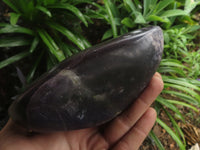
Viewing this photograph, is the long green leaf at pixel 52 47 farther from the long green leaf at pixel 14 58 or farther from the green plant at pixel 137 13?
the green plant at pixel 137 13

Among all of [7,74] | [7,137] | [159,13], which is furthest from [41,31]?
[159,13]

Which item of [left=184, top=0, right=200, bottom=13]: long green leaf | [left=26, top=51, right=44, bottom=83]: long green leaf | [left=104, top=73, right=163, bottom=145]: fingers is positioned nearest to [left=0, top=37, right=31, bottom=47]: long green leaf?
[left=26, top=51, right=44, bottom=83]: long green leaf

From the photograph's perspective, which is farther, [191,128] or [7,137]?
[191,128]

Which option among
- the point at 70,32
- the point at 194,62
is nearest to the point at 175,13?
the point at 194,62

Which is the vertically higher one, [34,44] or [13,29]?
[13,29]

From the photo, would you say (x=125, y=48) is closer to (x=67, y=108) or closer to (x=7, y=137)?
(x=67, y=108)

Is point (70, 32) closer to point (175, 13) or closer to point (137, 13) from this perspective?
point (137, 13)

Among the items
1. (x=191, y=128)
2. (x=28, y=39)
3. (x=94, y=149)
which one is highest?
(x=28, y=39)
